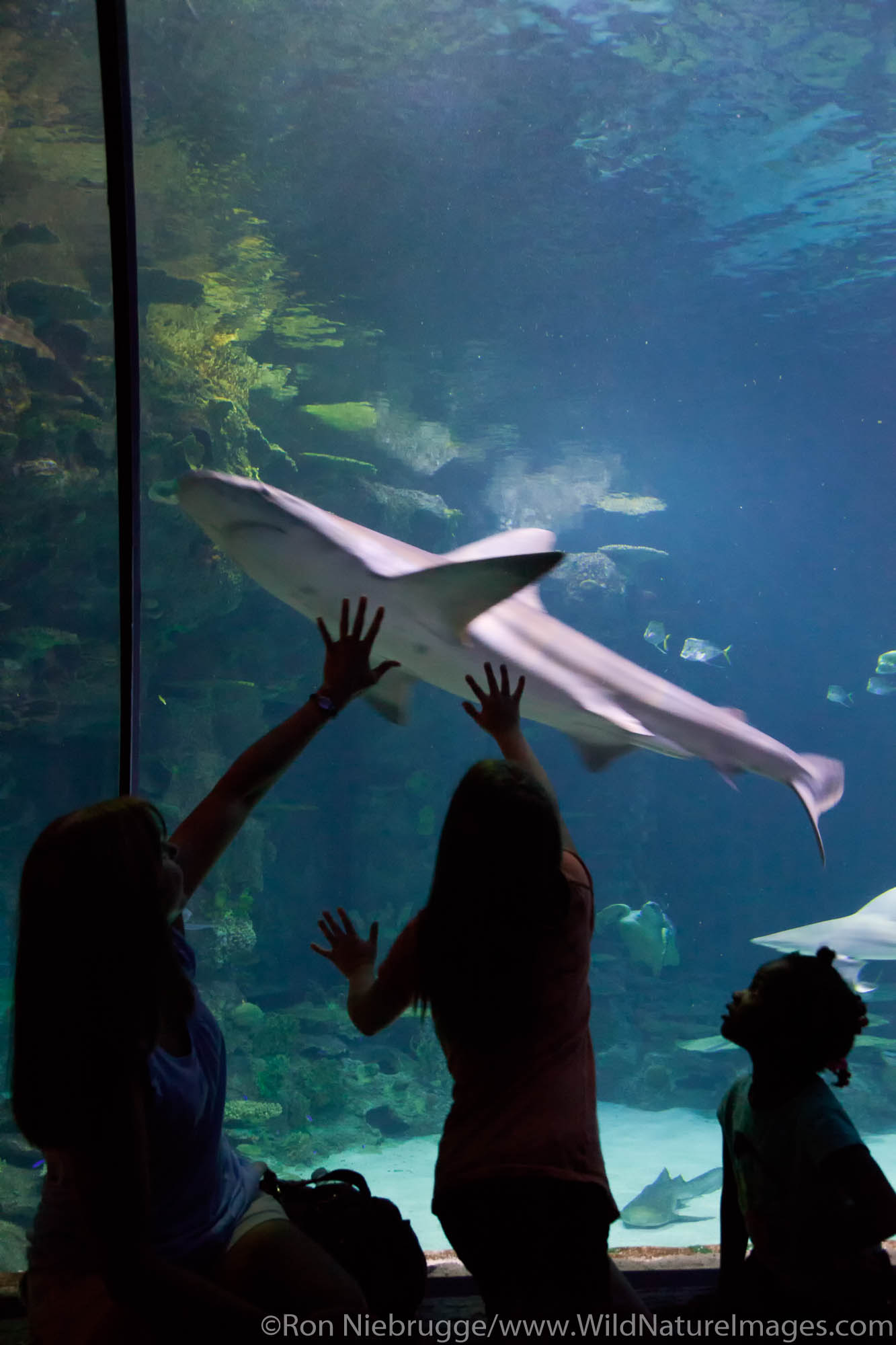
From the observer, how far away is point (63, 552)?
732 centimetres

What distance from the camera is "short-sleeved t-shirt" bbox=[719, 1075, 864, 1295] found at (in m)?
1.48

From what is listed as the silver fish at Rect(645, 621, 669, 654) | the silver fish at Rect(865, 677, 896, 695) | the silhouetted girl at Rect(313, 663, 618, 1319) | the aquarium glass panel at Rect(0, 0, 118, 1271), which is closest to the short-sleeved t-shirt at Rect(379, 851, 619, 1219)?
the silhouetted girl at Rect(313, 663, 618, 1319)

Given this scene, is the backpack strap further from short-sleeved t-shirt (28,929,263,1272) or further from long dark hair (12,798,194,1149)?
long dark hair (12,798,194,1149)

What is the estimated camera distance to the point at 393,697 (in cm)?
348

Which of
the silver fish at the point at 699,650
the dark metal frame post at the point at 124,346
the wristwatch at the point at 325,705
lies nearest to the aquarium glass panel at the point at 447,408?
the silver fish at the point at 699,650

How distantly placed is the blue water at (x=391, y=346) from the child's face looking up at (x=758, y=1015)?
6.68ft

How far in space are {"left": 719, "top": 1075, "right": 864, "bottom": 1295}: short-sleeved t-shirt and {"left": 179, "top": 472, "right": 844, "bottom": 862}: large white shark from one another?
1412 millimetres

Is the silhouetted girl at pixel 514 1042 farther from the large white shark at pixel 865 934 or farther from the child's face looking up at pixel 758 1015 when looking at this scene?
the large white shark at pixel 865 934

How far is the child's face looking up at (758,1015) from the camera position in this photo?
1.63 metres

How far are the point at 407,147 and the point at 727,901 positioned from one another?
969 inches

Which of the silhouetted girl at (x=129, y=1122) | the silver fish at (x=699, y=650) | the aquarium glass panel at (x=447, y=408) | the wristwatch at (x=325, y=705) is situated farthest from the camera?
the silver fish at (x=699, y=650)

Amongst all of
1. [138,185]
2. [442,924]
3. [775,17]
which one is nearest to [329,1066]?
[442,924]

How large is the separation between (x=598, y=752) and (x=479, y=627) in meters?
0.84

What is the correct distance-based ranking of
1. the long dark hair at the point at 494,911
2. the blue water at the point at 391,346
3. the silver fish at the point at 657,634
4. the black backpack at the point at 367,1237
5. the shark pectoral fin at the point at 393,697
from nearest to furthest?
the long dark hair at the point at 494,911
the black backpack at the point at 367,1237
the shark pectoral fin at the point at 393,697
the blue water at the point at 391,346
the silver fish at the point at 657,634
